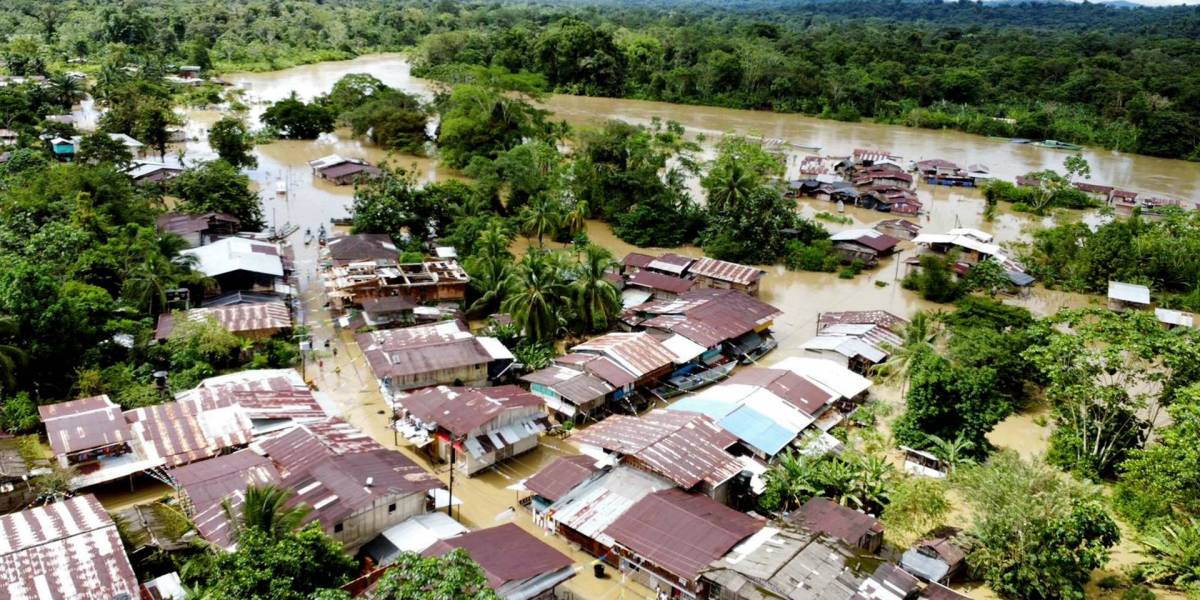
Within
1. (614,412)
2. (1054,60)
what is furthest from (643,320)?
(1054,60)

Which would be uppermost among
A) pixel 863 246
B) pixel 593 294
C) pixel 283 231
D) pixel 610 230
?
pixel 593 294

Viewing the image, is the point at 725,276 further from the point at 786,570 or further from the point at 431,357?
the point at 786,570

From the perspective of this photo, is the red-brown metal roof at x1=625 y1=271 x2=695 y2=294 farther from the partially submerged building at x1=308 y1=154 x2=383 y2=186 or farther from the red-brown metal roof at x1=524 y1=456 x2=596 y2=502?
the partially submerged building at x1=308 y1=154 x2=383 y2=186

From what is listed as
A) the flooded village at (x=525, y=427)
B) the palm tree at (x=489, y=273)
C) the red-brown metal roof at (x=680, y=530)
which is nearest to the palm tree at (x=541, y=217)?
the flooded village at (x=525, y=427)

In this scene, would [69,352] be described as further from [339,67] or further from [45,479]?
[339,67]

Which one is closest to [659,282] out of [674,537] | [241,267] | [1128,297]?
[241,267]
